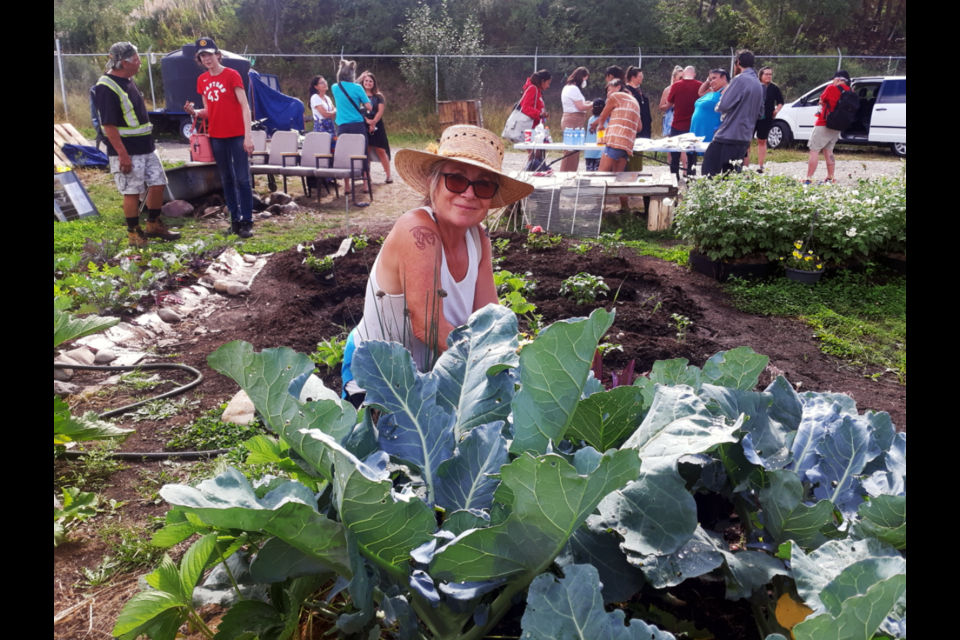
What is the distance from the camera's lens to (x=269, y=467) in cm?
242

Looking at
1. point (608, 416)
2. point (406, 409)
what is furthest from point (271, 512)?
point (608, 416)

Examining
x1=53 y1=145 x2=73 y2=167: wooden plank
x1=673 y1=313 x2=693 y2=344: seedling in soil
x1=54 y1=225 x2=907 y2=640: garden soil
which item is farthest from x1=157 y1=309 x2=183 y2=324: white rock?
x1=53 y1=145 x2=73 y2=167: wooden plank

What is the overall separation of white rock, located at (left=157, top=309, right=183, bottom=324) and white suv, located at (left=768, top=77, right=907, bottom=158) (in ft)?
51.3

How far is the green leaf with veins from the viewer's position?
0.73 meters

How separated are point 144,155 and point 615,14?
89.7ft

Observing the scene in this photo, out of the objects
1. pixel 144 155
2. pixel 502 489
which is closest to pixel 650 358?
pixel 502 489

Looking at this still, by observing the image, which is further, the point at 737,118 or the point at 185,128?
the point at 185,128

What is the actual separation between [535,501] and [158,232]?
8120 mm

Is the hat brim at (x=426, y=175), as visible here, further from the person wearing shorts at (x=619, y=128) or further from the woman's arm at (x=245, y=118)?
the person wearing shorts at (x=619, y=128)

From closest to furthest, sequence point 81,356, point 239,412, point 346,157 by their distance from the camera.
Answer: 1. point 239,412
2. point 81,356
3. point 346,157

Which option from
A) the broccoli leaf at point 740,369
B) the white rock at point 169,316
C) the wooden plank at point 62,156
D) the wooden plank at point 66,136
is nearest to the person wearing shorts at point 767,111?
the white rock at point 169,316

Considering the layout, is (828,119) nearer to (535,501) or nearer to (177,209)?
(177,209)

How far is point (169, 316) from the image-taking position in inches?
195

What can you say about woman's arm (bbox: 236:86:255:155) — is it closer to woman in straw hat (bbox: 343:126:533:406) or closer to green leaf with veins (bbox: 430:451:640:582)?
woman in straw hat (bbox: 343:126:533:406)
